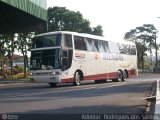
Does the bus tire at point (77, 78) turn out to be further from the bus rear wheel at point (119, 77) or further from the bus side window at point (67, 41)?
the bus rear wheel at point (119, 77)

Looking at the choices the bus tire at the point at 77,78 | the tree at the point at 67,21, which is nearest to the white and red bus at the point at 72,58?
the bus tire at the point at 77,78

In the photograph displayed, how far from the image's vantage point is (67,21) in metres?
72.2

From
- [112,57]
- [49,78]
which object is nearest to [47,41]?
[49,78]

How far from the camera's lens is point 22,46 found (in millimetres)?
50812

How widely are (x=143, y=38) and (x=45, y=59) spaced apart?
7703cm

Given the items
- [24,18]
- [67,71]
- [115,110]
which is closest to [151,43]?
[24,18]

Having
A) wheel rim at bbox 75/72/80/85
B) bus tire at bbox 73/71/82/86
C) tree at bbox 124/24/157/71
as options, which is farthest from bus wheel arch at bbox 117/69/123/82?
tree at bbox 124/24/157/71

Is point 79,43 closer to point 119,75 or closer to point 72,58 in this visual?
point 72,58

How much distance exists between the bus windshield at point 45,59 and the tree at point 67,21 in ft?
141

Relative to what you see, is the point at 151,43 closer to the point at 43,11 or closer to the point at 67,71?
the point at 43,11

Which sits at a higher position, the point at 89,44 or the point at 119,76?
the point at 89,44

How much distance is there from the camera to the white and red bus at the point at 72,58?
85.7ft

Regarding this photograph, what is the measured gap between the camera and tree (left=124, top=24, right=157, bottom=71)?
310ft

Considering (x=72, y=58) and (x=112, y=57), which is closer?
(x=72, y=58)
